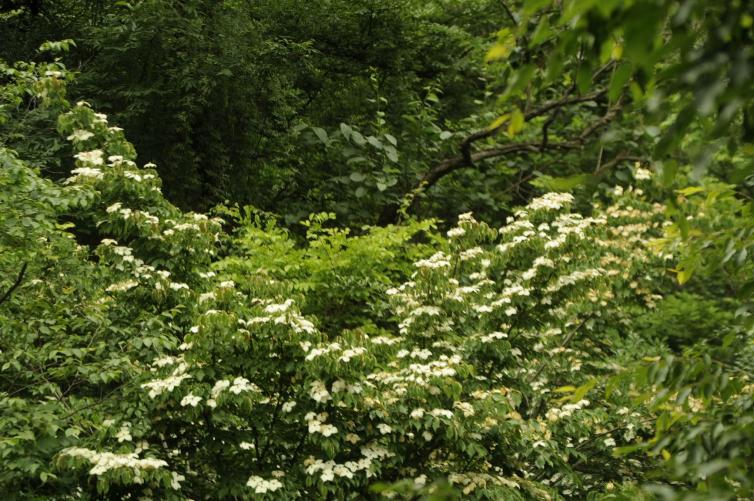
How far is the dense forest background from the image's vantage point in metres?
1.95

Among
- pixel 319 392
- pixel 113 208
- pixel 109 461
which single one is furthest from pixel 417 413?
pixel 113 208

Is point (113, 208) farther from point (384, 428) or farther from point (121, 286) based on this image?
point (384, 428)

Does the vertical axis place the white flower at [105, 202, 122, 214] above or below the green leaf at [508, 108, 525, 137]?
below

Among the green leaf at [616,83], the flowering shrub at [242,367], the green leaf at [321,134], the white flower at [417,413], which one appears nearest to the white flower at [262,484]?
the flowering shrub at [242,367]

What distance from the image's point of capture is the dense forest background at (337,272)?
195 cm

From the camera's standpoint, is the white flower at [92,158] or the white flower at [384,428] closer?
the white flower at [384,428]

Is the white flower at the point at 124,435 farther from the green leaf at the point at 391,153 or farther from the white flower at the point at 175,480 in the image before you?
the green leaf at the point at 391,153

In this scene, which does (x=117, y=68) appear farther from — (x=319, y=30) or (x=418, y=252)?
(x=418, y=252)

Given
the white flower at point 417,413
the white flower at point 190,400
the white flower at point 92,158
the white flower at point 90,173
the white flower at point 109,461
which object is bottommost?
the white flower at point 109,461

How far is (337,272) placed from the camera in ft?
25.2

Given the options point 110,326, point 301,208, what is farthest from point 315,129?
point 110,326

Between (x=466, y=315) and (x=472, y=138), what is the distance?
14.3 feet

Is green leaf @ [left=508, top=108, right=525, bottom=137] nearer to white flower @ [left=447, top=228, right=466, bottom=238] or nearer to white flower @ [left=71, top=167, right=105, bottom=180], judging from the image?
white flower @ [left=71, top=167, right=105, bottom=180]

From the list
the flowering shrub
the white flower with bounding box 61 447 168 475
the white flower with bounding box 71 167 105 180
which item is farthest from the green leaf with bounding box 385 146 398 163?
the white flower with bounding box 61 447 168 475
